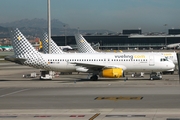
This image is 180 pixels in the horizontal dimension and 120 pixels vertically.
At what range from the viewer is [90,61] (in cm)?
5000

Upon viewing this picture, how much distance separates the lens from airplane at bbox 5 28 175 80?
160ft

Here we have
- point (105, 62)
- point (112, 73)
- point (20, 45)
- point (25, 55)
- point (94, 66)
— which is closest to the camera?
point (112, 73)

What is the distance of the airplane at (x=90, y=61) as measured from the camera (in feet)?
160

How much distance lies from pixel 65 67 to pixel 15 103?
20636 mm

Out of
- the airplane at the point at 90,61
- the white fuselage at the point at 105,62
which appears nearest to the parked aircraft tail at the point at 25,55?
the airplane at the point at 90,61

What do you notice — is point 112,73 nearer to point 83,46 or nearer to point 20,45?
point 20,45

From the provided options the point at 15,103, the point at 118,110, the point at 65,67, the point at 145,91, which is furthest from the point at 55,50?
the point at 118,110

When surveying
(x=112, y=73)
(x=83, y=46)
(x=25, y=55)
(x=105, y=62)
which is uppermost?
(x=83, y=46)

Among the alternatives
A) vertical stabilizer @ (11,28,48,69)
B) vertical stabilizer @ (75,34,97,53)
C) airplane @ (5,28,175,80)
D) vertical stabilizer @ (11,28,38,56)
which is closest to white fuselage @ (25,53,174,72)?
airplane @ (5,28,175,80)

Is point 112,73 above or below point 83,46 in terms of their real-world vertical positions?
below

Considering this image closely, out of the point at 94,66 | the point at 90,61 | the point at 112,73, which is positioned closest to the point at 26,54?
the point at 90,61

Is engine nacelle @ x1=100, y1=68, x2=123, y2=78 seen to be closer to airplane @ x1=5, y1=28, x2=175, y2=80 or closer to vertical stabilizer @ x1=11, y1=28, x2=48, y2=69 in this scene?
airplane @ x1=5, y1=28, x2=175, y2=80

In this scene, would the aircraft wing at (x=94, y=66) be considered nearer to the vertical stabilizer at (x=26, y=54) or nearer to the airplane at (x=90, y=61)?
the airplane at (x=90, y=61)

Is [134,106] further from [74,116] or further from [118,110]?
[74,116]
